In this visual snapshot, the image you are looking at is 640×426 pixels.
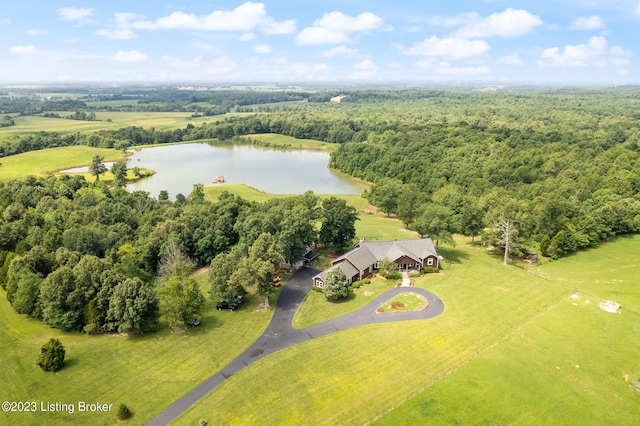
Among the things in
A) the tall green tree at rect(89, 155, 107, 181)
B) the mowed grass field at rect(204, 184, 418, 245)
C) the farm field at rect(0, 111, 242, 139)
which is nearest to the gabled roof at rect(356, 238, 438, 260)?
the mowed grass field at rect(204, 184, 418, 245)

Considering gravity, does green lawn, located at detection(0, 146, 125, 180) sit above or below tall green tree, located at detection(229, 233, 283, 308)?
above

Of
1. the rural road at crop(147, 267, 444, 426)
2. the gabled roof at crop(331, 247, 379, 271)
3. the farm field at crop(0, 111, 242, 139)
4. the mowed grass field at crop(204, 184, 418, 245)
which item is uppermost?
the farm field at crop(0, 111, 242, 139)

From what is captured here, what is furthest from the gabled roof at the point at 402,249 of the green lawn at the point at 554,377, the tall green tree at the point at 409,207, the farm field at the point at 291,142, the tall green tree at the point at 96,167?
the farm field at the point at 291,142

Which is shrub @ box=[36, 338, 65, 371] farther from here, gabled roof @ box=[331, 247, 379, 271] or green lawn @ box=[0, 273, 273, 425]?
gabled roof @ box=[331, 247, 379, 271]

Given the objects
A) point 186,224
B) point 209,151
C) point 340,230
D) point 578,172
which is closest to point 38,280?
point 186,224

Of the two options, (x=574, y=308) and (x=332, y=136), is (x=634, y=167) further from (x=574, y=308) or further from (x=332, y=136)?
(x=332, y=136)

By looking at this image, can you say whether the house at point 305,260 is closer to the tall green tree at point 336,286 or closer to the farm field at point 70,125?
the tall green tree at point 336,286

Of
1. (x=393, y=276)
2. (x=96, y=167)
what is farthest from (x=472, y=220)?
(x=96, y=167)
